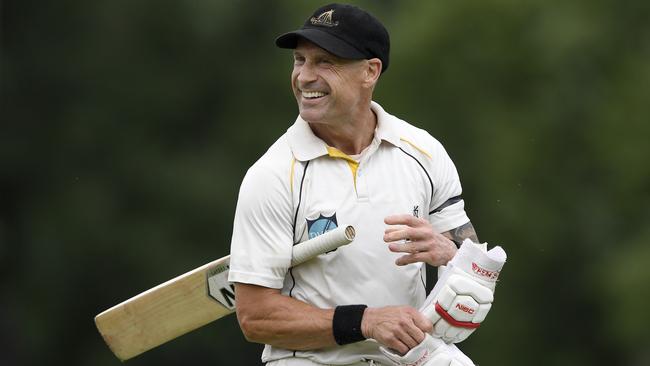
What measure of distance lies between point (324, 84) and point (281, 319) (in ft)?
2.54

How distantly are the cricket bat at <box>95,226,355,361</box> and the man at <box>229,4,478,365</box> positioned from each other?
1.55ft

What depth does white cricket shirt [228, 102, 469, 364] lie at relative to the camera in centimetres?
587

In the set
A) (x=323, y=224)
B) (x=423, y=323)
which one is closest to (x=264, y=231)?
(x=323, y=224)

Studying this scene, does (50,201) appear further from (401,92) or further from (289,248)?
(289,248)

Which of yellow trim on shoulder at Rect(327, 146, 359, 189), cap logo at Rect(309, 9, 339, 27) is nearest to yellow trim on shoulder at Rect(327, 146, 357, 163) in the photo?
yellow trim on shoulder at Rect(327, 146, 359, 189)

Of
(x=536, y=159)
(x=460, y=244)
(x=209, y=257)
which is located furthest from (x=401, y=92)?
(x=460, y=244)

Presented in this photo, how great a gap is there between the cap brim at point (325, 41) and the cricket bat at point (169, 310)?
90cm

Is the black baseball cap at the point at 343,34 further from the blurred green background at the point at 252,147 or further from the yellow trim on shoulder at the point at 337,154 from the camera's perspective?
the blurred green background at the point at 252,147

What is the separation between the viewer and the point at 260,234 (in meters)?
5.88

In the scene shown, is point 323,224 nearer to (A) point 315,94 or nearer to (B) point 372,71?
(A) point 315,94

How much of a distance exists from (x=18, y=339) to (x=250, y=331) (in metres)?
18.7

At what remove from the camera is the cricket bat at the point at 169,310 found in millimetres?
6441

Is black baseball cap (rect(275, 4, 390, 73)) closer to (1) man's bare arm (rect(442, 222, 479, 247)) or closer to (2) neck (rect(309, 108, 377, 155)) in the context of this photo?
(2) neck (rect(309, 108, 377, 155))

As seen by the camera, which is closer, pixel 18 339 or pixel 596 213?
pixel 596 213
